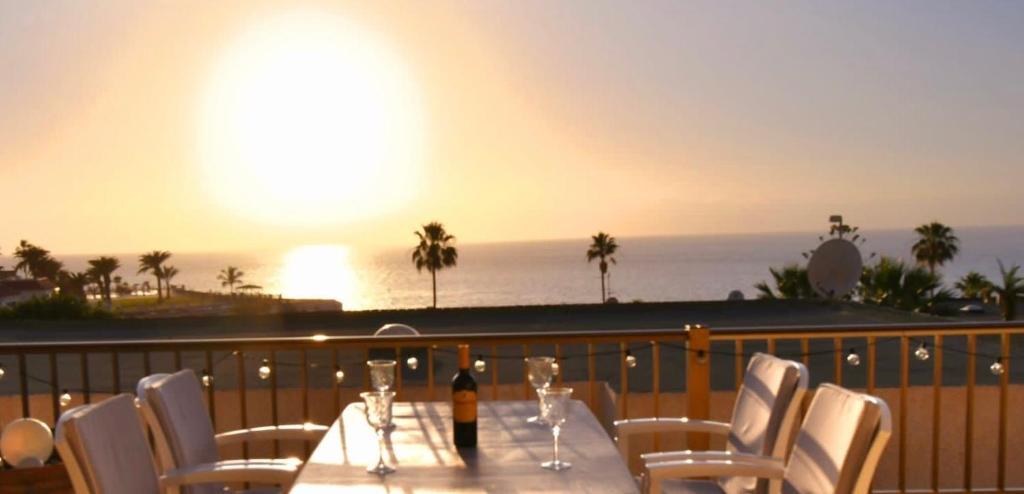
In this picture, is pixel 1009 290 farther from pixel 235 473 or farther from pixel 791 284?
pixel 235 473

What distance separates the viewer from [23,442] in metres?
3.51

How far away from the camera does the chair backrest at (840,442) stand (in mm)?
2195

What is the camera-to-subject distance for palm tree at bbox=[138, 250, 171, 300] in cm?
4016

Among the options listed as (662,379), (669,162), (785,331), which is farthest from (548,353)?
(669,162)

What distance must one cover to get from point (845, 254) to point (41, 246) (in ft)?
100

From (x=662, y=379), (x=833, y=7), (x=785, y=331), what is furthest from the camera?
(x=662, y=379)

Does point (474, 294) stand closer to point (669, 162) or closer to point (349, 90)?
point (669, 162)

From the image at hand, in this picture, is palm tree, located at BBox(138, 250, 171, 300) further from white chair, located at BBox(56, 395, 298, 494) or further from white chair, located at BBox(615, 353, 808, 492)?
white chair, located at BBox(615, 353, 808, 492)

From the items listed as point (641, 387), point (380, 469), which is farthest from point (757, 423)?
point (641, 387)

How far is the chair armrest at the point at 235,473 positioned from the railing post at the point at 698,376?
178 cm

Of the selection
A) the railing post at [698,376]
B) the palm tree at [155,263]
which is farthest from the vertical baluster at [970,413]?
the palm tree at [155,263]

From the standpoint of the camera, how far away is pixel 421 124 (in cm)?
1583

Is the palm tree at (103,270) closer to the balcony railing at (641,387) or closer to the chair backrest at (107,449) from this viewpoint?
the balcony railing at (641,387)

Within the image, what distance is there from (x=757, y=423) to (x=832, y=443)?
629 millimetres
